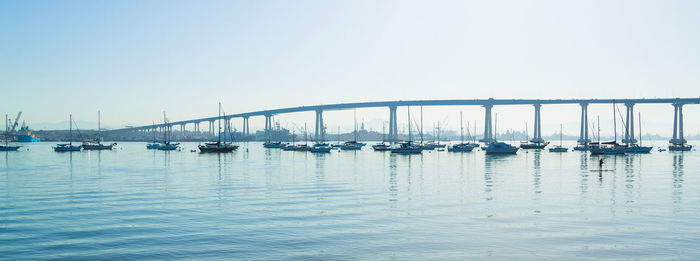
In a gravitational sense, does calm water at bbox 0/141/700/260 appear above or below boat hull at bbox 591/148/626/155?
above

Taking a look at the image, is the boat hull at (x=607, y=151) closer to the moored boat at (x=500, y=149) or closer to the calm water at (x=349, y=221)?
the moored boat at (x=500, y=149)

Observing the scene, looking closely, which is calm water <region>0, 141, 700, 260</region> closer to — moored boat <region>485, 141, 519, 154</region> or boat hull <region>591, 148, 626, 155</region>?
boat hull <region>591, 148, 626, 155</region>

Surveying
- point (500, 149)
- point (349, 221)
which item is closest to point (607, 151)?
point (500, 149)

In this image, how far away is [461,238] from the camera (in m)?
17.7

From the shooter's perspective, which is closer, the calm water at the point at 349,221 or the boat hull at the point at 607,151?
the calm water at the point at 349,221

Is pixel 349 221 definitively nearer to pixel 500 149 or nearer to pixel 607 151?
pixel 500 149

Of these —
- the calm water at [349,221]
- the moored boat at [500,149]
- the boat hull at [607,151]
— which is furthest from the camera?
the moored boat at [500,149]

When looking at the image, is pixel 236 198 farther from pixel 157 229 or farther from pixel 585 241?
pixel 585 241

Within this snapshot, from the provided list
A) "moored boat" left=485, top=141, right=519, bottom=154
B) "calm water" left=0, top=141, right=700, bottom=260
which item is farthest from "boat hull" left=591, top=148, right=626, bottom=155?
"calm water" left=0, top=141, right=700, bottom=260

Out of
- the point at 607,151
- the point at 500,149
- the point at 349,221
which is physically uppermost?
the point at 349,221

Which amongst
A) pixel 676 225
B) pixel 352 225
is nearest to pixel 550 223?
pixel 676 225

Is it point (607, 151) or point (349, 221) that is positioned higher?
point (349, 221)

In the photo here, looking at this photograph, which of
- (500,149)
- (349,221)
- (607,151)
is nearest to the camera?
(349,221)

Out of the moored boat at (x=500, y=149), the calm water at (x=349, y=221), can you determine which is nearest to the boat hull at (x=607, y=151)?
the moored boat at (x=500, y=149)
